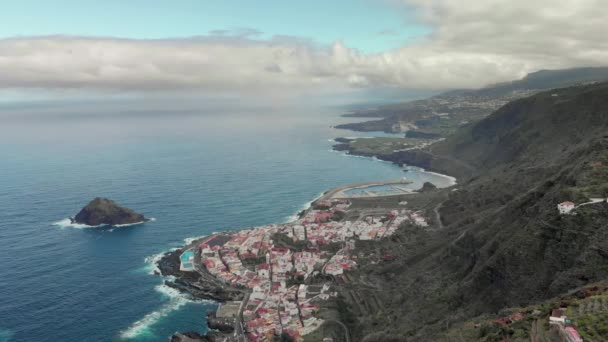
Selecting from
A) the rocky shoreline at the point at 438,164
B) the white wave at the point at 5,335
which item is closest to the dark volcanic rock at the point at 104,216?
the white wave at the point at 5,335

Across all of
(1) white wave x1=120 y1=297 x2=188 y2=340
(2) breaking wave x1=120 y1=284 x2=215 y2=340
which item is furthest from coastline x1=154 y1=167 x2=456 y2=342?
(1) white wave x1=120 y1=297 x2=188 y2=340

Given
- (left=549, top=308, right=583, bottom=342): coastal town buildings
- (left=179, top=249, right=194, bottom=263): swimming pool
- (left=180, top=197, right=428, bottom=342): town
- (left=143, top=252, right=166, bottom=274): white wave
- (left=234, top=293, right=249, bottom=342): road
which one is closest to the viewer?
(left=549, top=308, right=583, bottom=342): coastal town buildings

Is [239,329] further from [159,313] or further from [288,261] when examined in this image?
[288,261]

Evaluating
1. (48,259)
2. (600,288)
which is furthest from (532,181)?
(48,259)

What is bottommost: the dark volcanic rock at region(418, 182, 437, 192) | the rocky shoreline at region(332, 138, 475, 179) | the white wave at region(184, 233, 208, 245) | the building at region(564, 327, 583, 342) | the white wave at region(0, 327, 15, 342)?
the white wave at region(0, 327, 15, 342)

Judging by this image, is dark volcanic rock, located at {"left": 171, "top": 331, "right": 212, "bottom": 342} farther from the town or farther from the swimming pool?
the swimming pool

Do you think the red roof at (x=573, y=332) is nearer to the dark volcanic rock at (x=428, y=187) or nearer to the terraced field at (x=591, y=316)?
the terraced field at (x=591, y=316)

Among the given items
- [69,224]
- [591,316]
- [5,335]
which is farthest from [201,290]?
[591,316]
